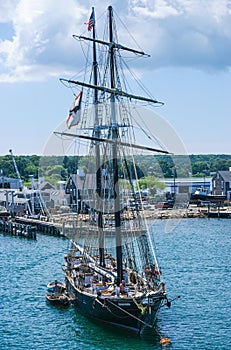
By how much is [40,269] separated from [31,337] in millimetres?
24623

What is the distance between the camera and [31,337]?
3891 cm

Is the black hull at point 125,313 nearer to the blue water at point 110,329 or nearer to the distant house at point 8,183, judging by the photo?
the blue water at point 110,329

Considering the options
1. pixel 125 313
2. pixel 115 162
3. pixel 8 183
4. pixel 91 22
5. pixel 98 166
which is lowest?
pixel 125 313

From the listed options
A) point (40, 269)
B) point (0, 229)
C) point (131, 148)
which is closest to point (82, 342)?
point (131, 148)

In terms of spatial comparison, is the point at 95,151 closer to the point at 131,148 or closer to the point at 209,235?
the point at 131,148

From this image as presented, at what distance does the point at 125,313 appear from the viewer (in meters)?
37.4

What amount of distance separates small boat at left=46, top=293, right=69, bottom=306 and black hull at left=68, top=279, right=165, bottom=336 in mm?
6321

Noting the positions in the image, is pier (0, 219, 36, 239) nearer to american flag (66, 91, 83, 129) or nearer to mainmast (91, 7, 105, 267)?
mainmast (91, 7, 105, 267)

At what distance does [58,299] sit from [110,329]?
8.33 meters

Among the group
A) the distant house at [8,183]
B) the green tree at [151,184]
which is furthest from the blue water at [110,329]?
the distant house at [8,183]

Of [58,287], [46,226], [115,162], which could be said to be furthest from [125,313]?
[46,226]

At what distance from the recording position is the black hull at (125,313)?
122 feet

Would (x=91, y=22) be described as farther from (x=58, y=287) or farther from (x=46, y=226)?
(x=46, y=226)

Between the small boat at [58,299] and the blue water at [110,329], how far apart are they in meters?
0.63
